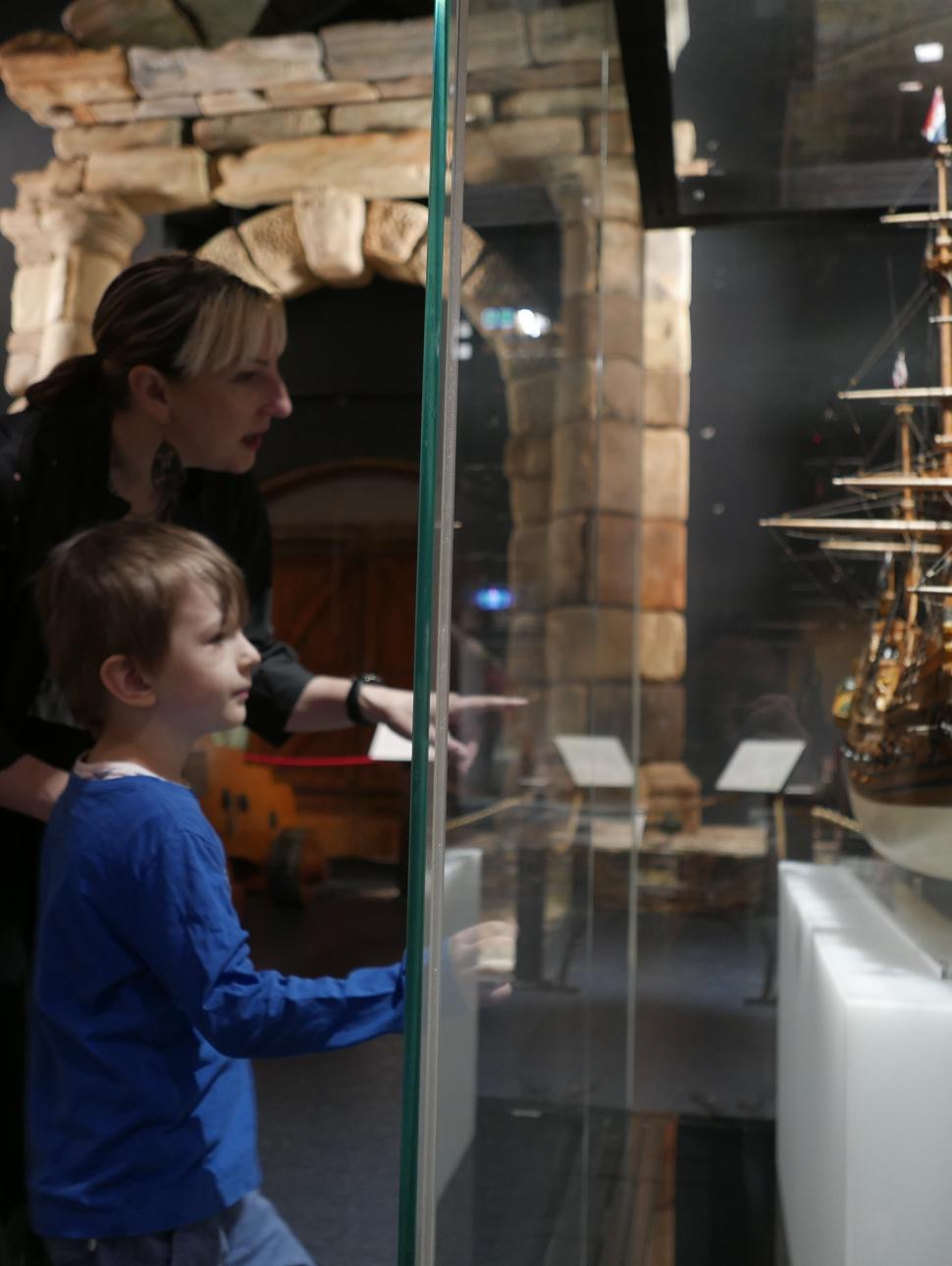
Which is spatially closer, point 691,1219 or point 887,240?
point 691,1219

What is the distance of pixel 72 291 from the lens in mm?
1382

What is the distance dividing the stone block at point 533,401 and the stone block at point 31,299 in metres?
0.62

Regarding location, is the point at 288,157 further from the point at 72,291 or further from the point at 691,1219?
the point at 691,1219

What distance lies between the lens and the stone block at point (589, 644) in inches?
88.7

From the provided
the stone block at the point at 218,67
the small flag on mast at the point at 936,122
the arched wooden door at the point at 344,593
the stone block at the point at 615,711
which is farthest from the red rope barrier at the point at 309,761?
the small flag on mast at the point at 936,122

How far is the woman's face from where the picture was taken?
4.37 ft

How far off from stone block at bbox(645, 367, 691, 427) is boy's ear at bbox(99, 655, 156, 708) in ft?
7.12

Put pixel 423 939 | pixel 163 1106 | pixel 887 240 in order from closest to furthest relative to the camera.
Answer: pixel 423 939
pixel 163 1106
pixel 887 240

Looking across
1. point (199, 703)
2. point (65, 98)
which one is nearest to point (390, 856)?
point (199, 703)

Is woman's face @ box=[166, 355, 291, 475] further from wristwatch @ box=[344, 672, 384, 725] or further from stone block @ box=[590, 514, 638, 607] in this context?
stone block @ box=[590, 514, 638, 607]

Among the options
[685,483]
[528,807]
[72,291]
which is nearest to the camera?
[72,291]

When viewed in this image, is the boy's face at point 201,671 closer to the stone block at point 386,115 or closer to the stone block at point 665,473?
the stone block at point 386,115

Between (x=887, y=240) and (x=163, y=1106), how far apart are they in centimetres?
229

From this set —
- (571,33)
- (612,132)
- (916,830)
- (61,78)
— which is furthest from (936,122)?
(61,78)
